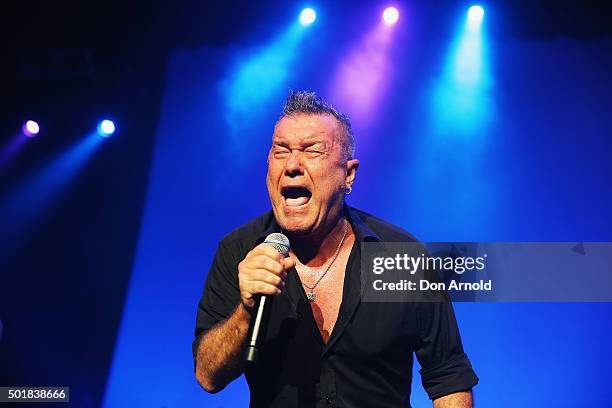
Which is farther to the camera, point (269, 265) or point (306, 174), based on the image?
point (306, 174)

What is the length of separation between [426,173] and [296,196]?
2.66m

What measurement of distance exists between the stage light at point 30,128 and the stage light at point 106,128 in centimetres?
77

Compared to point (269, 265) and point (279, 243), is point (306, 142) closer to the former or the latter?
point (279, 243)

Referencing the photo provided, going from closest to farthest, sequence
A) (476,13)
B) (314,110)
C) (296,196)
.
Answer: (296,196) → (314,110) → (476,13)

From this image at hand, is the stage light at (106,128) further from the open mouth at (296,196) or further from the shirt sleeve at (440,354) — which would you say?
the shirt sleeve at (440,354)

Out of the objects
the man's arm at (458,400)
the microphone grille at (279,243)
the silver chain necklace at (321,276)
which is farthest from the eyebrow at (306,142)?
the man's arm at (458,400)

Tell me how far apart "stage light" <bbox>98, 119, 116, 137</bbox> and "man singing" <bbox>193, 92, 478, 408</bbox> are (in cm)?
347

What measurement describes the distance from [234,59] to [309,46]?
774 millimetres

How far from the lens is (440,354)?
7.18ft

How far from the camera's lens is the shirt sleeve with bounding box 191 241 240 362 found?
215 centimetres

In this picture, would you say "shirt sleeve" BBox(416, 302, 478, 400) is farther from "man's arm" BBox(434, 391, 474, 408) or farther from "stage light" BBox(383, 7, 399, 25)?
"stage light" BBox(383, 7, 399, 25)

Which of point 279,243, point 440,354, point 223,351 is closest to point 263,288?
point 279,243

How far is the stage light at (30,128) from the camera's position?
547cm

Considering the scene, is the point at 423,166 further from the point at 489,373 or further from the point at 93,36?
the point at 93,36
